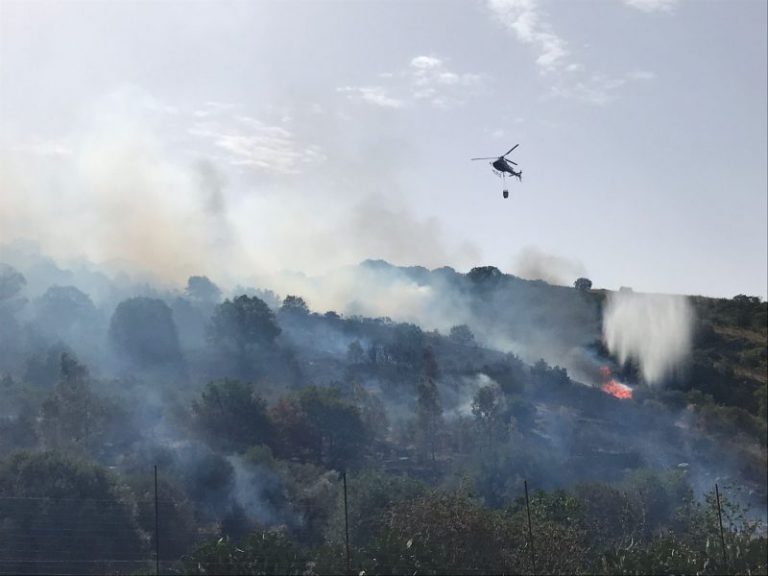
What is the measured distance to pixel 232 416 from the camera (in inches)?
3383

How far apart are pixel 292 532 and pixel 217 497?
7.94 meters

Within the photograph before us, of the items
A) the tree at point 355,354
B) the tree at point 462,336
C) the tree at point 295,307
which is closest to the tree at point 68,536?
the tree at point 355,354

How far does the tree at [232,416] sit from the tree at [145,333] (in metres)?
32.4

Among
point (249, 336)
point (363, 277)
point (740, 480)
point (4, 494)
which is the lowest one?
point (740, 480)

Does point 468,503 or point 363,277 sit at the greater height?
point 363,277

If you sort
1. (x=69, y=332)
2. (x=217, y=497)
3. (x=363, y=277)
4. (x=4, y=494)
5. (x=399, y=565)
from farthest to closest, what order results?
(x=363, y=277), (x=69, y=332), (x=217, y=497), (x=4, y=494), (x=399, y=565)

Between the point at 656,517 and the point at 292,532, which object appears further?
the point at 656,517

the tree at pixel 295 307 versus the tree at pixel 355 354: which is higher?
the tree at pixel 295 307

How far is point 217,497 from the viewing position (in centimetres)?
6456

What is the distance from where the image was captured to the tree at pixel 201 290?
14838 cm

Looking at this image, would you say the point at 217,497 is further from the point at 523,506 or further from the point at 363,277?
the point at 363,277

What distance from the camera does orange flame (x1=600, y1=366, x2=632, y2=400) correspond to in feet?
406

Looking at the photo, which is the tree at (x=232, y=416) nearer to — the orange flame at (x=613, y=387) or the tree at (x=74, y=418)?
the tree at (x=74, y=418)

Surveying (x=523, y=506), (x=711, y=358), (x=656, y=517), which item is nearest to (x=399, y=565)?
(x=523, y=506)
